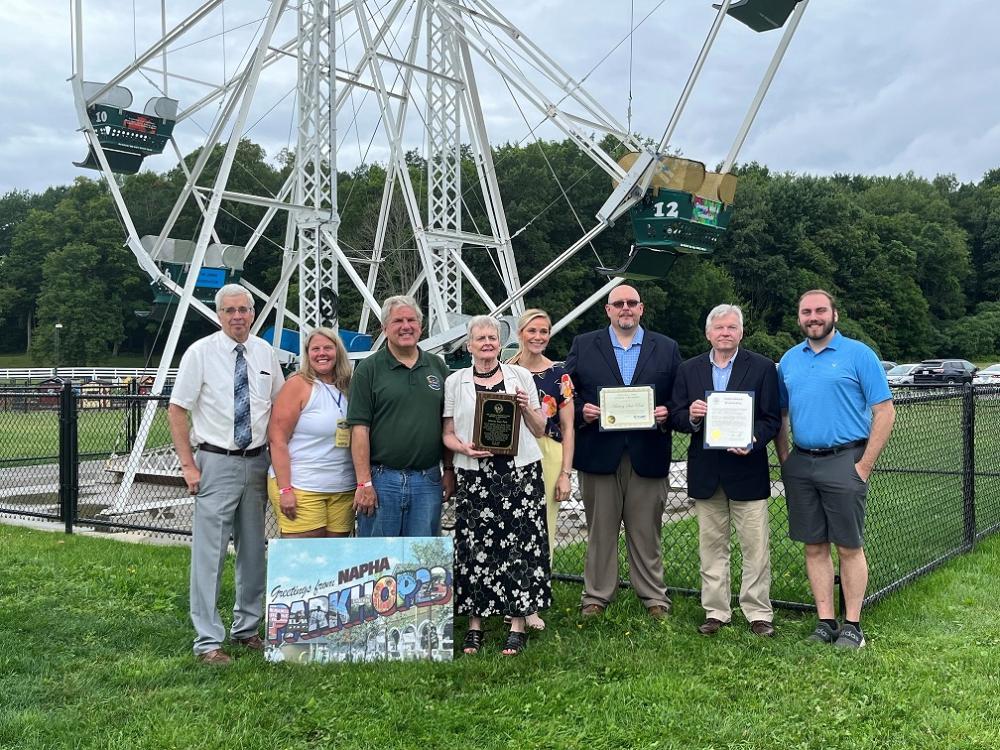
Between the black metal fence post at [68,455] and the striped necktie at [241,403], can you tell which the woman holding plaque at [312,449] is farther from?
the black metal fence post at [68,455]

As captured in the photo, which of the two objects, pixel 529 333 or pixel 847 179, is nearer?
pixel 529 333

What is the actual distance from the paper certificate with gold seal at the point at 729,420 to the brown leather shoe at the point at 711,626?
1068 mm

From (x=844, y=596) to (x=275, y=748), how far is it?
325 cm

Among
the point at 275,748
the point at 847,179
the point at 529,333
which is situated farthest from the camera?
the point at 847,179

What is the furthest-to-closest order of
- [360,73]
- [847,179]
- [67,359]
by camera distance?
[847,179] < [67,359] < [360,73]

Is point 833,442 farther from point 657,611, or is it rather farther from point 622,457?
point 657,611

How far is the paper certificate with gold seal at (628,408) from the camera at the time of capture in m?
5.36

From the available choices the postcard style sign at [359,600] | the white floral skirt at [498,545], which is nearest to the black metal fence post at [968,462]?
the white floral skirt at [498,545]

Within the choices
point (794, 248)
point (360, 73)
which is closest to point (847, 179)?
point (794, 248)

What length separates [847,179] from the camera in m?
83.6

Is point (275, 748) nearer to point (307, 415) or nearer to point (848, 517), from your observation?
point (307, 415)

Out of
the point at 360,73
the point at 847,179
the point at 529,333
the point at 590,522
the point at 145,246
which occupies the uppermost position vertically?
the point at 847,179

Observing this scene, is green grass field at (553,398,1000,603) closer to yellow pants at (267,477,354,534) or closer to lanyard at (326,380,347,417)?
yellow pants at (267,477,354,534)

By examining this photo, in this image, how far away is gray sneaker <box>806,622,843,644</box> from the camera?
504 centimetres
